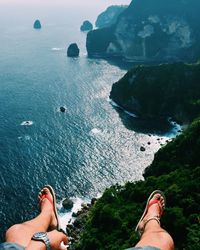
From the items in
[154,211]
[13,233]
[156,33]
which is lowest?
[156,33]

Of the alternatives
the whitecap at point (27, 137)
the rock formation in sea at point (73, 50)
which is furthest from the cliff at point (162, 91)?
the rock formation in sea at point (73, 50)

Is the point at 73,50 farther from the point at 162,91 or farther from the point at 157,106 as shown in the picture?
the point at 157,106

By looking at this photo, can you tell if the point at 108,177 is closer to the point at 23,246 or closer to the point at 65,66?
the point at 23,246

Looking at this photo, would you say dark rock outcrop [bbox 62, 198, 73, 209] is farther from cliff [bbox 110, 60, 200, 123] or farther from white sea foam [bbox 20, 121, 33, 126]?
cliff [bbox 110, 60, 200, 123]

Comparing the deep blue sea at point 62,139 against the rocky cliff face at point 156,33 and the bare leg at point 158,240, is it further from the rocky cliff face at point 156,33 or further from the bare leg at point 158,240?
the bare leg at point 158,240

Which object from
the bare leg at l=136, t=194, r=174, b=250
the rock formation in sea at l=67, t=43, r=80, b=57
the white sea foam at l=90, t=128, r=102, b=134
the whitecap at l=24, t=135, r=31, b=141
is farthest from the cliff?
the bare leg at l=136, t=194, r=174, b=250

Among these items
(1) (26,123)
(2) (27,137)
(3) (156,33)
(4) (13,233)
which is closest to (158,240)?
(4) (13,233)
